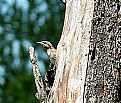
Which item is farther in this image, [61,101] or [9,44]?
[9,44]

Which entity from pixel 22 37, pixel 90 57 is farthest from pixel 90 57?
pixel 22 37

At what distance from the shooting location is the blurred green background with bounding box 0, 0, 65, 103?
6984 mm

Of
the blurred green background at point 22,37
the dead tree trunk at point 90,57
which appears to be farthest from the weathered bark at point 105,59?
the blurred green background at point 22,37

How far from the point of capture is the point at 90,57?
1.77 metres

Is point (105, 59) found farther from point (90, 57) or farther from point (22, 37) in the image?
point (22, 37)

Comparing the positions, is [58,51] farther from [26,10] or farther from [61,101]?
[26,10]

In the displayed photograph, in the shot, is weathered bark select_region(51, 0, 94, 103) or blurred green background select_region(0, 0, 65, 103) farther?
blurred green background select_region(0, 0, 65, 103)

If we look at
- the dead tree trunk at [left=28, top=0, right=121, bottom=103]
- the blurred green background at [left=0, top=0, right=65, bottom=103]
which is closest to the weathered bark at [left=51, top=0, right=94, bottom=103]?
the dead tree trunk at [left=28, top=0, right=121, bottom=103]

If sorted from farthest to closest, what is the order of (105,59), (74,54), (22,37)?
(22,37)
(74,54)
(105,59)

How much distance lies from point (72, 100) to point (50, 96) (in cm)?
14

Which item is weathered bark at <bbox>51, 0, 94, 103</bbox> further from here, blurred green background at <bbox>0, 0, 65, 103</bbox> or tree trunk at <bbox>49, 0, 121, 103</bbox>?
blurred green background at <bbox>0, 0, 65, 103</bbox>

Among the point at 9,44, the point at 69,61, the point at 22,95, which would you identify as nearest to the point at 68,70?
the point at 69,61

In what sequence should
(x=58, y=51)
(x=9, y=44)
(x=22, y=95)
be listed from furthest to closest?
(x=9, y=44)
(x=22, y=95)
(x=58, y=51)

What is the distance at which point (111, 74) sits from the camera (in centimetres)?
173
